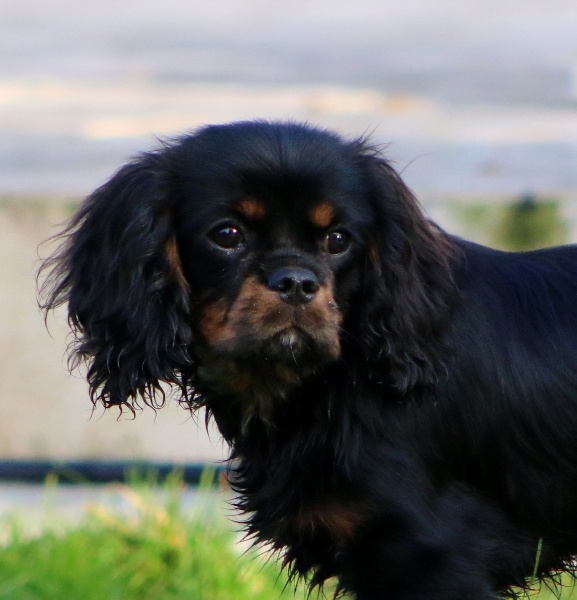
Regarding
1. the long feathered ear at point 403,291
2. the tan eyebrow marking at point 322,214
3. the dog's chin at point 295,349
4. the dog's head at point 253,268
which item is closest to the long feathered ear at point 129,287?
the dog's head at point 253,268

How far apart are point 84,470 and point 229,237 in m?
2.56

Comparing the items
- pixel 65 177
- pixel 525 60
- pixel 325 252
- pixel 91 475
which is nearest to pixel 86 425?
pixel 91 475

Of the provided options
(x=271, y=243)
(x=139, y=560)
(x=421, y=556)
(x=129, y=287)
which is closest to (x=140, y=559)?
(x=139, y=560)

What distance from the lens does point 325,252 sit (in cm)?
326

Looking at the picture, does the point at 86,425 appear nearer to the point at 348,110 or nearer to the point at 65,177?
the point at 65,177

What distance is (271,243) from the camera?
3.21m

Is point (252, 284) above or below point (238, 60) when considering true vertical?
below

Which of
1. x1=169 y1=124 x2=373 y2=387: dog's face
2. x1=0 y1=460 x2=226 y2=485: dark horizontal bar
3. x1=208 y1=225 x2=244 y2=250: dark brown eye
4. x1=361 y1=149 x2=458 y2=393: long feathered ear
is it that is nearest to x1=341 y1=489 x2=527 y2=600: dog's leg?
x1=361 y1=149 x2=458 y2=393: long feathered ear

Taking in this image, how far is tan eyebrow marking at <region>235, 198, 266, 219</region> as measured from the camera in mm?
3205

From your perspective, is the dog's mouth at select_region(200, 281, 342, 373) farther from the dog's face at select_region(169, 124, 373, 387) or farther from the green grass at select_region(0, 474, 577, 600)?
the green grass at select_region(0, 474, 577, 600)

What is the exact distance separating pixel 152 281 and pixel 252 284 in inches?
12.1

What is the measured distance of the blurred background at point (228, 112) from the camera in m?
5.45

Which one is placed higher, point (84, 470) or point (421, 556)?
point (421, 556)

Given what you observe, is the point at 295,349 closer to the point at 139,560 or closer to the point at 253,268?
the point at 253,268
